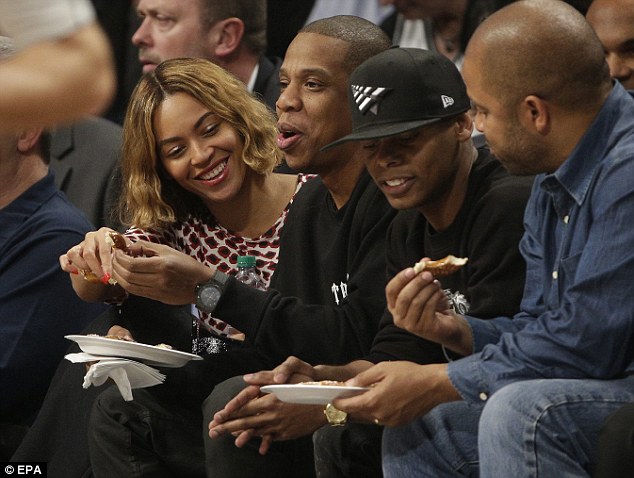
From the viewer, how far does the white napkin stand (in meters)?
3.33

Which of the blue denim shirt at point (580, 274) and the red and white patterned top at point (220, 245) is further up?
the blue denim shirt at point (580, 274)

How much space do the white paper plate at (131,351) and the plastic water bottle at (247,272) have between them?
494 mm

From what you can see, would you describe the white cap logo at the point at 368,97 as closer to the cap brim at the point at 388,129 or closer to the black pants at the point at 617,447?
the cap brim at the point at 388,129

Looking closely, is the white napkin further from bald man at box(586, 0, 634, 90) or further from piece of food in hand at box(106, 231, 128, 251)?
bald man at box(586, 0, 634, 90)

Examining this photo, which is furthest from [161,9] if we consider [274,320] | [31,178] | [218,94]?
[274,320]

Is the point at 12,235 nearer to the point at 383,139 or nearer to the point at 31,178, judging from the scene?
the point at 31,178

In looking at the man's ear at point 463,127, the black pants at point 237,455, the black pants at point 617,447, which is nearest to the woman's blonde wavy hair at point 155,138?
the black pants at point 237,455

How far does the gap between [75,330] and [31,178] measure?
595 millimetres

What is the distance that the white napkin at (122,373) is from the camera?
3.33 meters

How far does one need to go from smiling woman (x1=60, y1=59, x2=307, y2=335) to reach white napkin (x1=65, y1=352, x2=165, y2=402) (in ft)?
1.51

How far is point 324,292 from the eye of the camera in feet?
11.8

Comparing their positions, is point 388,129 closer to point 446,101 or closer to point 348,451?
point 446,101

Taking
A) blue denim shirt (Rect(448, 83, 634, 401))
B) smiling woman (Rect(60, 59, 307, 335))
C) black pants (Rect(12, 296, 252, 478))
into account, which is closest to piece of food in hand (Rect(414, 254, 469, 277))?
blue denim shirt (Rect(448, 83, 634, 401))

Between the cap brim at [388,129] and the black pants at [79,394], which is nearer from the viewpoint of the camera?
the cap brim at [388,129]
